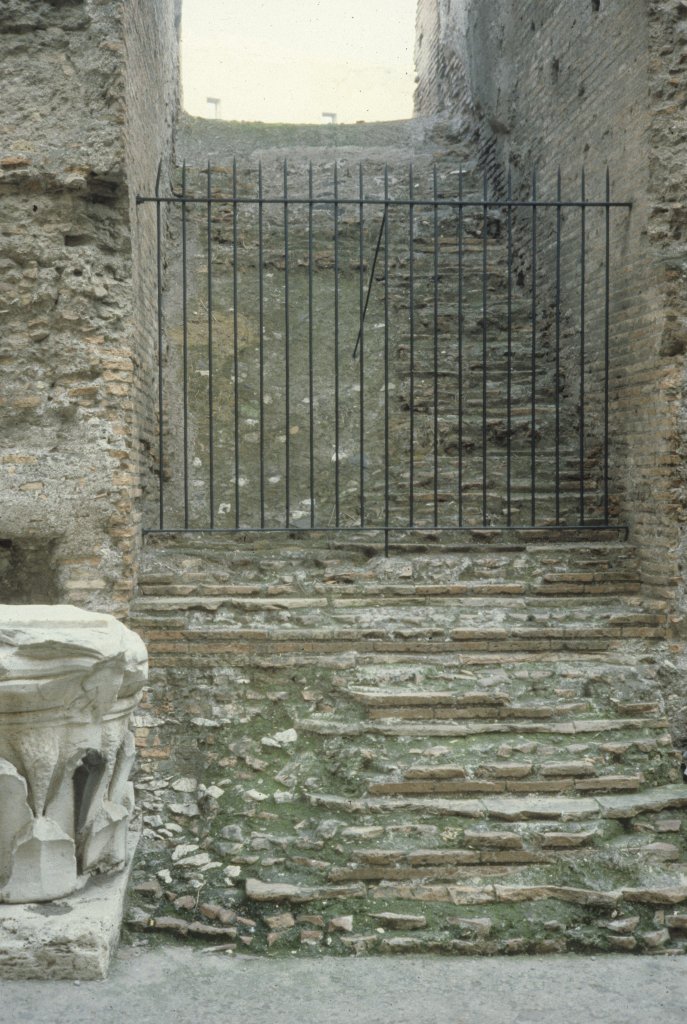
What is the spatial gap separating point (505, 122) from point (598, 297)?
10.6 feet

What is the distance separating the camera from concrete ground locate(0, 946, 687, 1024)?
11.9 ft

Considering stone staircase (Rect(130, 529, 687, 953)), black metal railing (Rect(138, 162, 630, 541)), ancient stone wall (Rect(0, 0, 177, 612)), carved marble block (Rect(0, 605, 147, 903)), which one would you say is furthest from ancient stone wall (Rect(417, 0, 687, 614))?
carved marble block (Rect(0, 605, 147, 903))

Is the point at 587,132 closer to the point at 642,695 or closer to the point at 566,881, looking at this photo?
the point at 642,695

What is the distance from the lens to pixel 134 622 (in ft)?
18.7

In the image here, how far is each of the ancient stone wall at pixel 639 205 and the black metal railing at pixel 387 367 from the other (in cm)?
16

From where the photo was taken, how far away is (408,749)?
5.18 meters

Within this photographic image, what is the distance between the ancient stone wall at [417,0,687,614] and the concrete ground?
254cm

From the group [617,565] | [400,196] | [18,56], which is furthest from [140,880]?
[400,196]

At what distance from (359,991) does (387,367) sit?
457 cm

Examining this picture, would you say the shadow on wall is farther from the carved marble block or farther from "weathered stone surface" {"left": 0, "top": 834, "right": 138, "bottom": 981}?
"weathered stone surface" {"left": 0, "top": 834, "right": 138, "bottom": 981}

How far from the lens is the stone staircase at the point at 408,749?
4.44m

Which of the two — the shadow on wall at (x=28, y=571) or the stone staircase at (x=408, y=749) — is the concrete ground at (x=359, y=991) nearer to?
the stone staircase at (x=408, y=749)

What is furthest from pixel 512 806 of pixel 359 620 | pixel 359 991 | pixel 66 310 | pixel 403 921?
pixel 66 310

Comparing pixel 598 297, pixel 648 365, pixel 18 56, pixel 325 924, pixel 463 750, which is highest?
pixel 18 56
